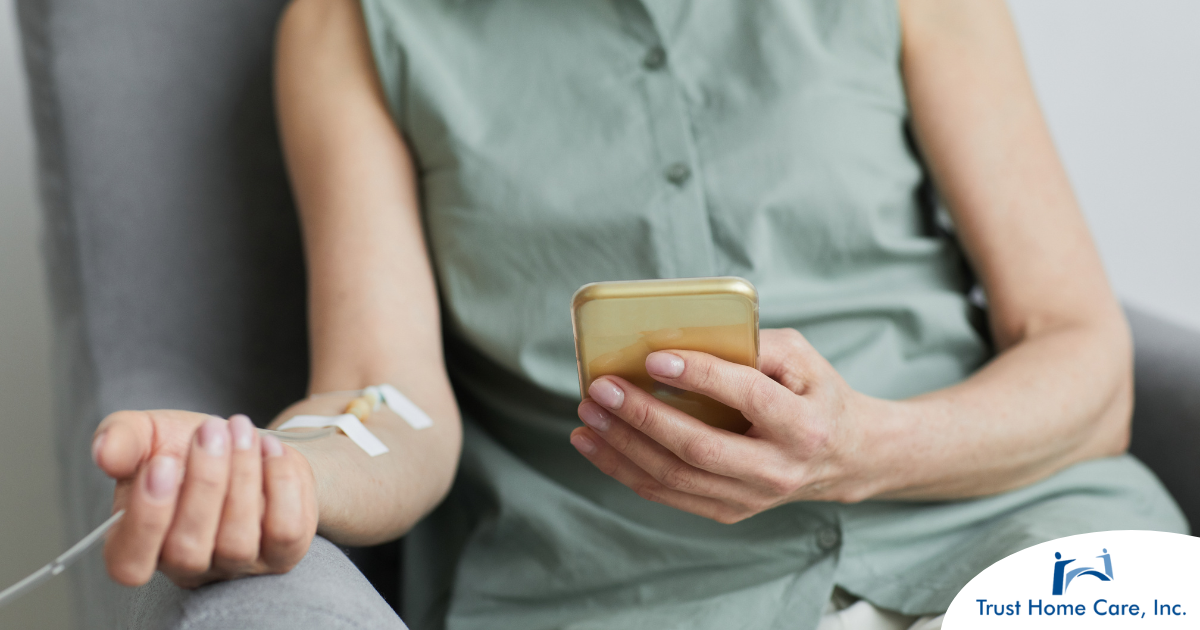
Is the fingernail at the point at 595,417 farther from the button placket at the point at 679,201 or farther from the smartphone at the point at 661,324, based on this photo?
the button placket at the point at 679,201

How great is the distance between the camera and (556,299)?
723 millimetres

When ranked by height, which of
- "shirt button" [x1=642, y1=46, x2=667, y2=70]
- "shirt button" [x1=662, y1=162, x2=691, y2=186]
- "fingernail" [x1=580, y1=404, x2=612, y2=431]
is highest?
"shirt button" [x1=642, y1=46, x2=667, y2=70]

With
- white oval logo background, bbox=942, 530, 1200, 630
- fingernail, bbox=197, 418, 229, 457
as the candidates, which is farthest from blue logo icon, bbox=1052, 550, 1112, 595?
fingernail, bbox=197, 418, 229, 457

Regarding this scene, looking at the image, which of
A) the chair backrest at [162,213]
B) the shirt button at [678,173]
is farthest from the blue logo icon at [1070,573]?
the chair backrest at [162,213]

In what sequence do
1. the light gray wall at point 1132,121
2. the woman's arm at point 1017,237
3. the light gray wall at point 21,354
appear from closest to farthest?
the woman's arm at point 1017,237, the light gray wall at point 21,354, the light gray wall at point 1132,121

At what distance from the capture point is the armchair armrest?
78 cm

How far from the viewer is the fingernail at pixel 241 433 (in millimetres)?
383

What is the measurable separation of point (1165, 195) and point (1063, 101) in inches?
8.6

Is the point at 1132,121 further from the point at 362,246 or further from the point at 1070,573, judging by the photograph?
the point at 362,246

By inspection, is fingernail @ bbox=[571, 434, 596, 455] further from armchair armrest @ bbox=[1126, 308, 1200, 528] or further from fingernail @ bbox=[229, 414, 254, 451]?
armchair armrest @ bbox=[1126, 308, 1200, 528]

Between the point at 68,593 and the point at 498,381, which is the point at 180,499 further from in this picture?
the point at 68,593

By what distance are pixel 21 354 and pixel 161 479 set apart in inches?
33.6

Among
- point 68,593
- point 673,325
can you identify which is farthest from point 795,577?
point 68,593

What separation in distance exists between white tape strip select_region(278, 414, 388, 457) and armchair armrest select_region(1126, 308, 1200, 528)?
73 cm
